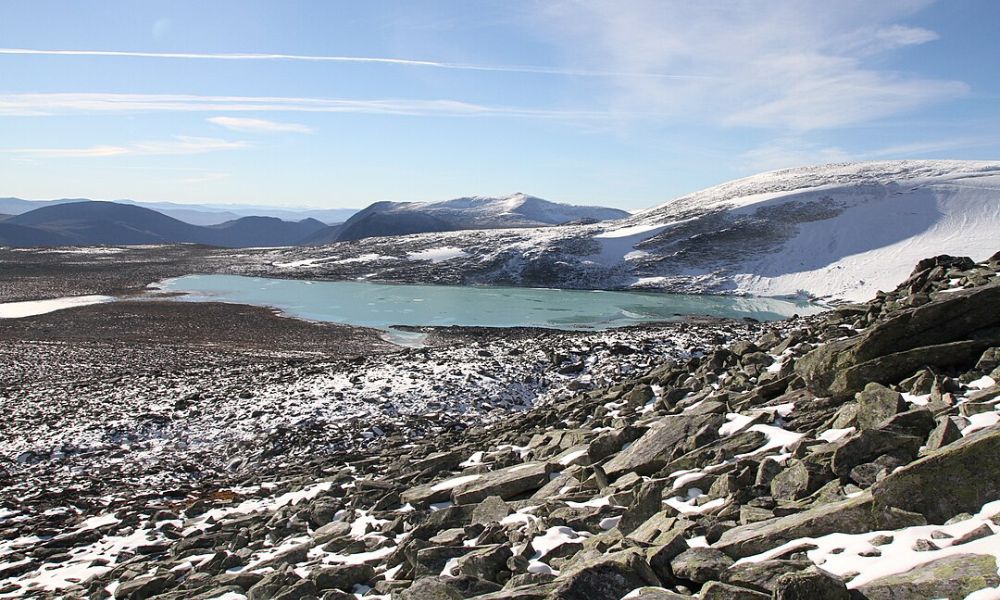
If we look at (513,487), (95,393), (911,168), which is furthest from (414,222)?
(513,487)

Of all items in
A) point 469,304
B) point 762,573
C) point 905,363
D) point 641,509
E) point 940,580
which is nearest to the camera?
point 940,580

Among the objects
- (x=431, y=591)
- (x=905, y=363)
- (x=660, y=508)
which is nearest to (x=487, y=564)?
(x=431, y=591)

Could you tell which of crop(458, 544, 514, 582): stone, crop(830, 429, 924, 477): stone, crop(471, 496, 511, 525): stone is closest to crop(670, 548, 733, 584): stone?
crop(458, 544, 514, 582): stone

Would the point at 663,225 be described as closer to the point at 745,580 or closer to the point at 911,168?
the point at 911,168

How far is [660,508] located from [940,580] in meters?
3.40

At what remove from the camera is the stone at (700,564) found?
221 inches

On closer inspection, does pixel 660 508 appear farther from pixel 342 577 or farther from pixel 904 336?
pixel 904 336

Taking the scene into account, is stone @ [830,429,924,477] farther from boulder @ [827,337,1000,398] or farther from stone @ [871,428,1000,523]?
boulder @ [827,337,1000,398]

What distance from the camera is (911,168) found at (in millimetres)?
101812

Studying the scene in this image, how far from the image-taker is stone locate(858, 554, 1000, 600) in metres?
4.58

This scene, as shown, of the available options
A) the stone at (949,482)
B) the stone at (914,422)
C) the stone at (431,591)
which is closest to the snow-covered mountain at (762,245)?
the stone at (914,422)

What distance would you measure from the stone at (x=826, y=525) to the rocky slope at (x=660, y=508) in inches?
0.6

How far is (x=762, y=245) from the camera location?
261 ft

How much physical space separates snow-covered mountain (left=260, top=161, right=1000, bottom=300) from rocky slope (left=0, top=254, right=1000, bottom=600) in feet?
185
